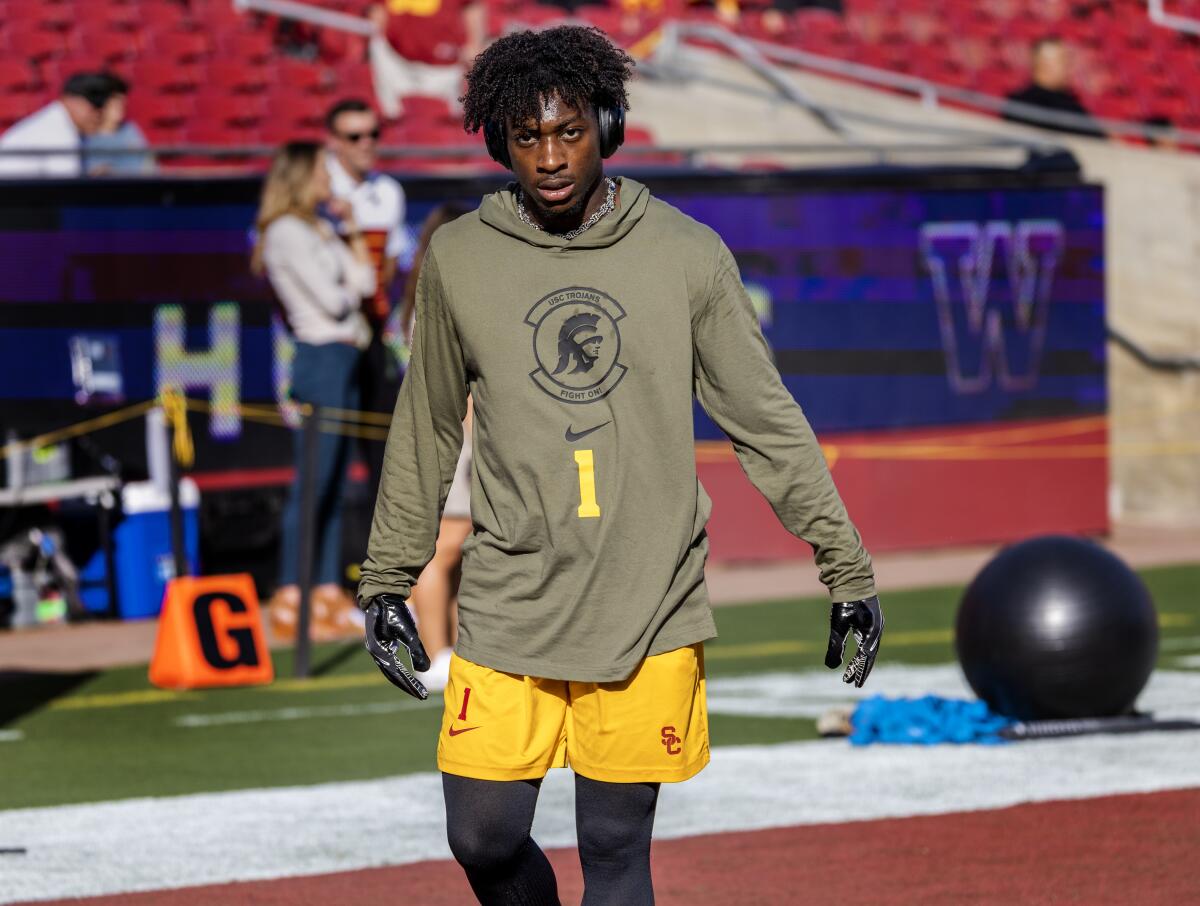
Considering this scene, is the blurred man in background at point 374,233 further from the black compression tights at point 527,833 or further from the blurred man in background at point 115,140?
the black compression tights at point 527,833

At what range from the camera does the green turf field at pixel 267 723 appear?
7.24 m

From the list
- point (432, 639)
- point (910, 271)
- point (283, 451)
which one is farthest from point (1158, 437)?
point (432, 639)

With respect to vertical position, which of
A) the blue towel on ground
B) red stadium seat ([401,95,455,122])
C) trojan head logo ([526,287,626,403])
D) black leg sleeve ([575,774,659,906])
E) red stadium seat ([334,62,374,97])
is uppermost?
red stadium seat ([334,62,374,97])

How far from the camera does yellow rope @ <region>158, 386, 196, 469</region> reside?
384 inches

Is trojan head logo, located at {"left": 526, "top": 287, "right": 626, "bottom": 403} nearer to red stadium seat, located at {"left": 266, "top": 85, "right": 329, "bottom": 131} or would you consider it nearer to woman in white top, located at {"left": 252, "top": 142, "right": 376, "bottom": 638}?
woman in white top, located at {"left": 252, "top": 142, "right": 376, "bottom": 638}

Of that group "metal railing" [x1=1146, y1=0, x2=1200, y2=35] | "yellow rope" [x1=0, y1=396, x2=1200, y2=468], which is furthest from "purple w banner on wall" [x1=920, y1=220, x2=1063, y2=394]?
"metal railing" [x1=1146, y1=0, x2=1200, y2=35]

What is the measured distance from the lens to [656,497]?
3.76m

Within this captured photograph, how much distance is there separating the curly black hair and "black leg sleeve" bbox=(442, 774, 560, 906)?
4.04 feet

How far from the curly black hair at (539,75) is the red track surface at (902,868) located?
2466 millimetres

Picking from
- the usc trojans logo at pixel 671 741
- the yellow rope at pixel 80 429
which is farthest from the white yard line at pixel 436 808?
the yellow rope at pixel 80 429

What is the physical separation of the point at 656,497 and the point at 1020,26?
1915 cm

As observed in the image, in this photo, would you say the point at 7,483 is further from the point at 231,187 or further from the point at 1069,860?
the point at 1069,860

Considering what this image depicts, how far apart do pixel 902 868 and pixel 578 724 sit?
2203 millimetres

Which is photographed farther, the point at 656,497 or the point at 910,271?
the point at 910,271
